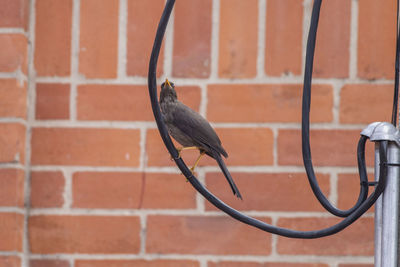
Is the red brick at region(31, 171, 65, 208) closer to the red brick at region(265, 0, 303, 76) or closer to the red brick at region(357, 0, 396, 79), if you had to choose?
the red brick at region(265, 0, 303, 76)

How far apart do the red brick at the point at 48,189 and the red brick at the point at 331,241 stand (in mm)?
481

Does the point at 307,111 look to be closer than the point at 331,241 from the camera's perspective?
Yes

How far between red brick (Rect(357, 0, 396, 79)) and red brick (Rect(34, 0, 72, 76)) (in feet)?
2.10

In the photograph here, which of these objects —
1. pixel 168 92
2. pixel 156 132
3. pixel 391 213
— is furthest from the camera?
pixel 156 132

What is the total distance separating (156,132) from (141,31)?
0.23m

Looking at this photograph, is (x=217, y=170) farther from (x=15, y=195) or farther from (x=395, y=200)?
(x=395, y=200)

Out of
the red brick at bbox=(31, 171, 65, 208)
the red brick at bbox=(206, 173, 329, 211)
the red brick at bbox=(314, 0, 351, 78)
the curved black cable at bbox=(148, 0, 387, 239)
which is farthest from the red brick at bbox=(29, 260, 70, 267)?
the red brick at bbox=(314, 0, 351, 78)

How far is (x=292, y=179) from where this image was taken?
53.4 inches

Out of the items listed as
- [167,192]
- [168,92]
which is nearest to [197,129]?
[168,92]

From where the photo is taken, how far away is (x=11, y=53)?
4.47ft

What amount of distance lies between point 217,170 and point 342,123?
0.29m

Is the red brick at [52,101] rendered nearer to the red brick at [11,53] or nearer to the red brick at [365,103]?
the red brick at [11,53]

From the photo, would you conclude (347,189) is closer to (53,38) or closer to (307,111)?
(307,111)

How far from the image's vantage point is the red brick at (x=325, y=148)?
4.42 ft
